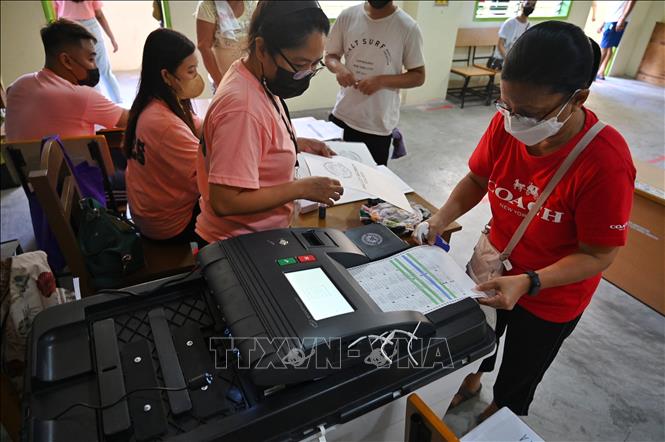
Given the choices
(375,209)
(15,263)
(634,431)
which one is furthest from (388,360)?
(634,431)

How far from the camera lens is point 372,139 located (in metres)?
2.17

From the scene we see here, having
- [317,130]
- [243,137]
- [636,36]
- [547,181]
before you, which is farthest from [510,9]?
[243,137]

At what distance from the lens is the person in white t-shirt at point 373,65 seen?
6.38ft

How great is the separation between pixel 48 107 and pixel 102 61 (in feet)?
6.93

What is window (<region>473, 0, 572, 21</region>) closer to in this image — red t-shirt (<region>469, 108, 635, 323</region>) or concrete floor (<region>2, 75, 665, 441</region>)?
concrete floor (<region>2, 75, 665, 441</region>)

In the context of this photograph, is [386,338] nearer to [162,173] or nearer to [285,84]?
[285,84]

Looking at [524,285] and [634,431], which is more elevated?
[524,285]

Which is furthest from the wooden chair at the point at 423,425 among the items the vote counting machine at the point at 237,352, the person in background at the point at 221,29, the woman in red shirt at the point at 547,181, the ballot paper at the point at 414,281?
the person in background at the point at 221,29

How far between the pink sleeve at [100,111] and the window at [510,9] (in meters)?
4.91

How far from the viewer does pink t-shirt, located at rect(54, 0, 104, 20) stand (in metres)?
3.39

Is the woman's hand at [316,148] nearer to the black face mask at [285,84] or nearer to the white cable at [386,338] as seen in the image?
the black face mask at [285,84]

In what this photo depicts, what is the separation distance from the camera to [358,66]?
6.82 feet

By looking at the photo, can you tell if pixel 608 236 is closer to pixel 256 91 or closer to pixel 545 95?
pixel 545 95

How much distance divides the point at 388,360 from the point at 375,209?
848 millimetres
